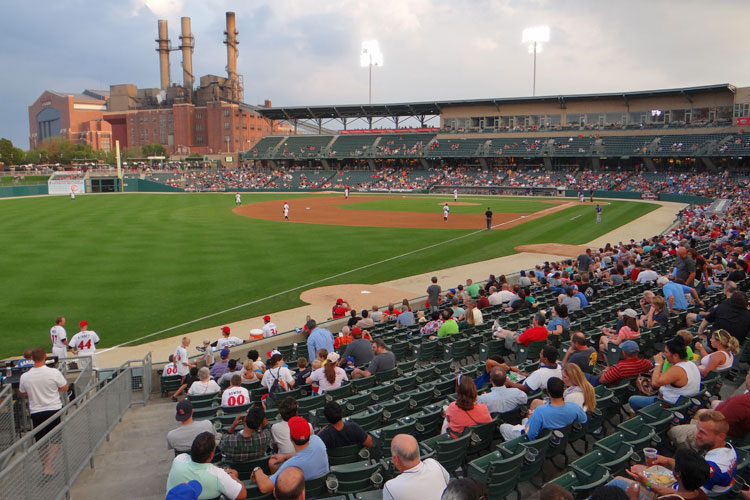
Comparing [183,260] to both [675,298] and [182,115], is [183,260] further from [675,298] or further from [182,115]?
[182,115]

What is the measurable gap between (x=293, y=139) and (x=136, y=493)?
94.1 meters

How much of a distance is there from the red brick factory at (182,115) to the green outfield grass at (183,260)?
7578 centimetres

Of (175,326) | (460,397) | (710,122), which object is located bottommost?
(175,326)

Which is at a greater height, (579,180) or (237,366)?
(579,180)

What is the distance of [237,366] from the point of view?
10172 mm

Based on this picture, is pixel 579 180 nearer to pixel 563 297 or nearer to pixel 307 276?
pixel 307 276

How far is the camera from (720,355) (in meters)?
7.16

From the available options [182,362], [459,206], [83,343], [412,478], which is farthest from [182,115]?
[412,478]

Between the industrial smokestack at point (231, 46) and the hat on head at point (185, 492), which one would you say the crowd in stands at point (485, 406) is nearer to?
the hat on head at point (185, 492)

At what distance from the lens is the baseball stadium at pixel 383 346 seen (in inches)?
208

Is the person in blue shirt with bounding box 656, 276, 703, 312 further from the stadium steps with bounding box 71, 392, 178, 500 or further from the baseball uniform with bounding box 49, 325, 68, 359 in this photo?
the baseball uniform with bounding box 49, 325, 68, 359

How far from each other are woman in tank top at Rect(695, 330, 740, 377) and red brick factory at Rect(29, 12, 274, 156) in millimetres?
110653

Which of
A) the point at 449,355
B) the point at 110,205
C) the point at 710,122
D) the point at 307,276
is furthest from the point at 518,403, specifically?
the point at 710,122

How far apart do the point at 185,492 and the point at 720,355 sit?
689 cm
